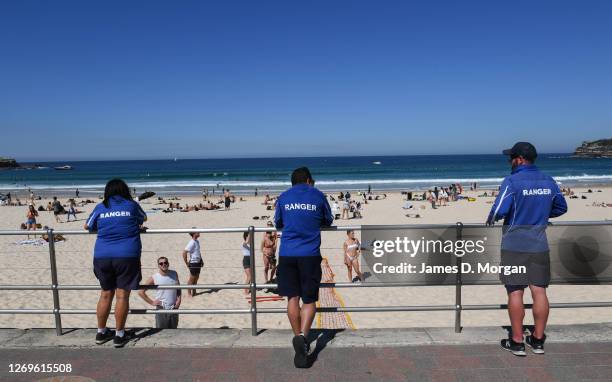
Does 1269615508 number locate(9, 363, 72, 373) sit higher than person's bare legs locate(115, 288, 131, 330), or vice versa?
person's bare legs locate(115, 288, 131, 330)

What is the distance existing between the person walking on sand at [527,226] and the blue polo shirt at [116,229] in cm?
323

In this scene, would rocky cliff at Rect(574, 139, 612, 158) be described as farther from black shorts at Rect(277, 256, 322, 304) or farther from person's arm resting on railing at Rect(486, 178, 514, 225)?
black shorts at Rect(277, 256, 322, 304)

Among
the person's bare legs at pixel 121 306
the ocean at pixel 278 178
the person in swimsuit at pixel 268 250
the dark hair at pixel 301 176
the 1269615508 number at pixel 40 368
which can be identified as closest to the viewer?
the 1269615508 number at pixel 40 368

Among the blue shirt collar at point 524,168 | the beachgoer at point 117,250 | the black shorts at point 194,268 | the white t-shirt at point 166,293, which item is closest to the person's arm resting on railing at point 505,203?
the blue shirt collar at point 524,168

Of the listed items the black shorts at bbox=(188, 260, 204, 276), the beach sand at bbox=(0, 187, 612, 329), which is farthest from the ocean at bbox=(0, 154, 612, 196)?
the black shorts at bbox=(188, 260, 204, 276)

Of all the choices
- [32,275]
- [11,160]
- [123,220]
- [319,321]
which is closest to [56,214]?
[32,275]

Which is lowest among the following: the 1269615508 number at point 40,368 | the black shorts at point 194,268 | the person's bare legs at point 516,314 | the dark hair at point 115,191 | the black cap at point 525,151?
the black shorts at point 194,268

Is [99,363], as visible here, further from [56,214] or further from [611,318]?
[56,214]

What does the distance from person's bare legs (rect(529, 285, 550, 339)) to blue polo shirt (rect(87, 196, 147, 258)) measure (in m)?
3.62

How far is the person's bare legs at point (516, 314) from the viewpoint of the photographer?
3.52 meters

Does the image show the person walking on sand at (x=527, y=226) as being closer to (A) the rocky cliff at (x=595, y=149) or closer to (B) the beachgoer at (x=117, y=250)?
(B) the beachgoer at (x=117, y=250)

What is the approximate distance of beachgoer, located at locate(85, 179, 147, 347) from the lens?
12.3 feet

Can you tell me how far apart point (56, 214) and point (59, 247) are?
9.71m

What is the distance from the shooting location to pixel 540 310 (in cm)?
353
